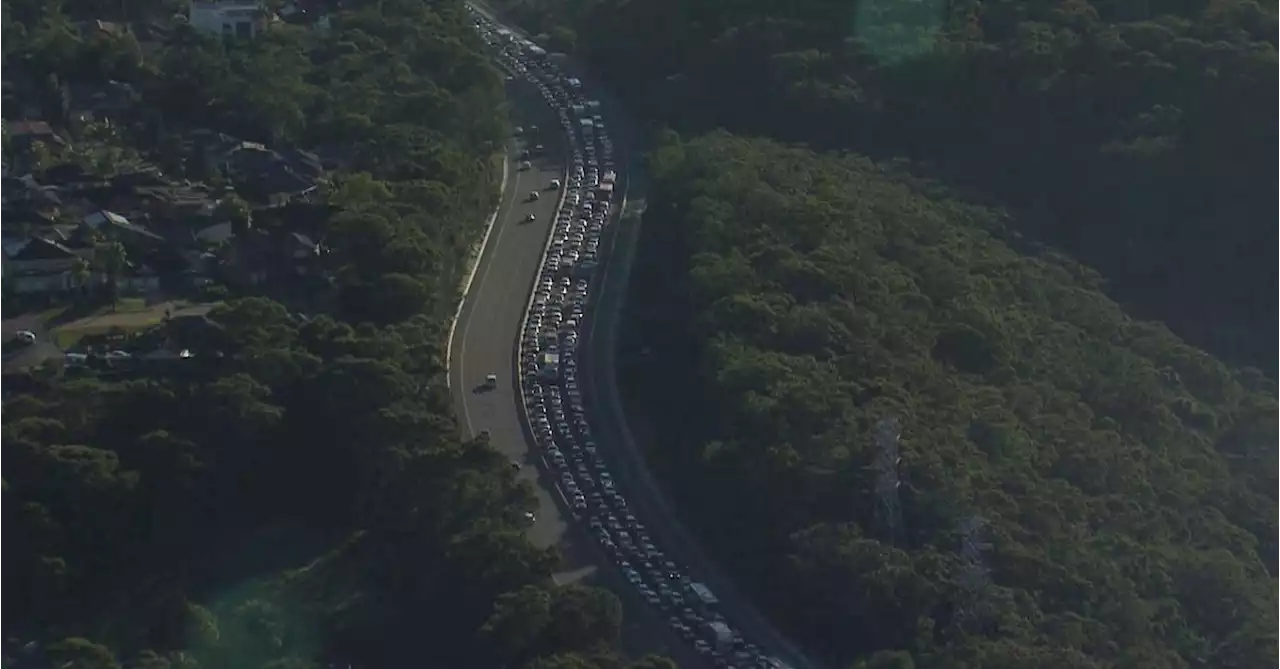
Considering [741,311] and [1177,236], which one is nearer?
[741,311]

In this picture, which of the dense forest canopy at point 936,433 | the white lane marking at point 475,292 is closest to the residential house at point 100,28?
the white lane marking at point 475,292

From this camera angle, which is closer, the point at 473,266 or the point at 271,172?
the point at 473,266

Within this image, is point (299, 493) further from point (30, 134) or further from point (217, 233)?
point (30, 134)

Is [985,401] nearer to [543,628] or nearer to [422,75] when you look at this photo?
[543,628]

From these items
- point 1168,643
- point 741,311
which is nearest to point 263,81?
point 741,311

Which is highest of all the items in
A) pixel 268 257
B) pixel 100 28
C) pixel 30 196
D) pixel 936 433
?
pixel 936 433

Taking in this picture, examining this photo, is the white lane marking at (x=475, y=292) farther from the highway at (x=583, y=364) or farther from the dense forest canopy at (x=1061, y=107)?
the dense forest canopy at (x=1061, y=107)

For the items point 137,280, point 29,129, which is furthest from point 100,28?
point 137,280
